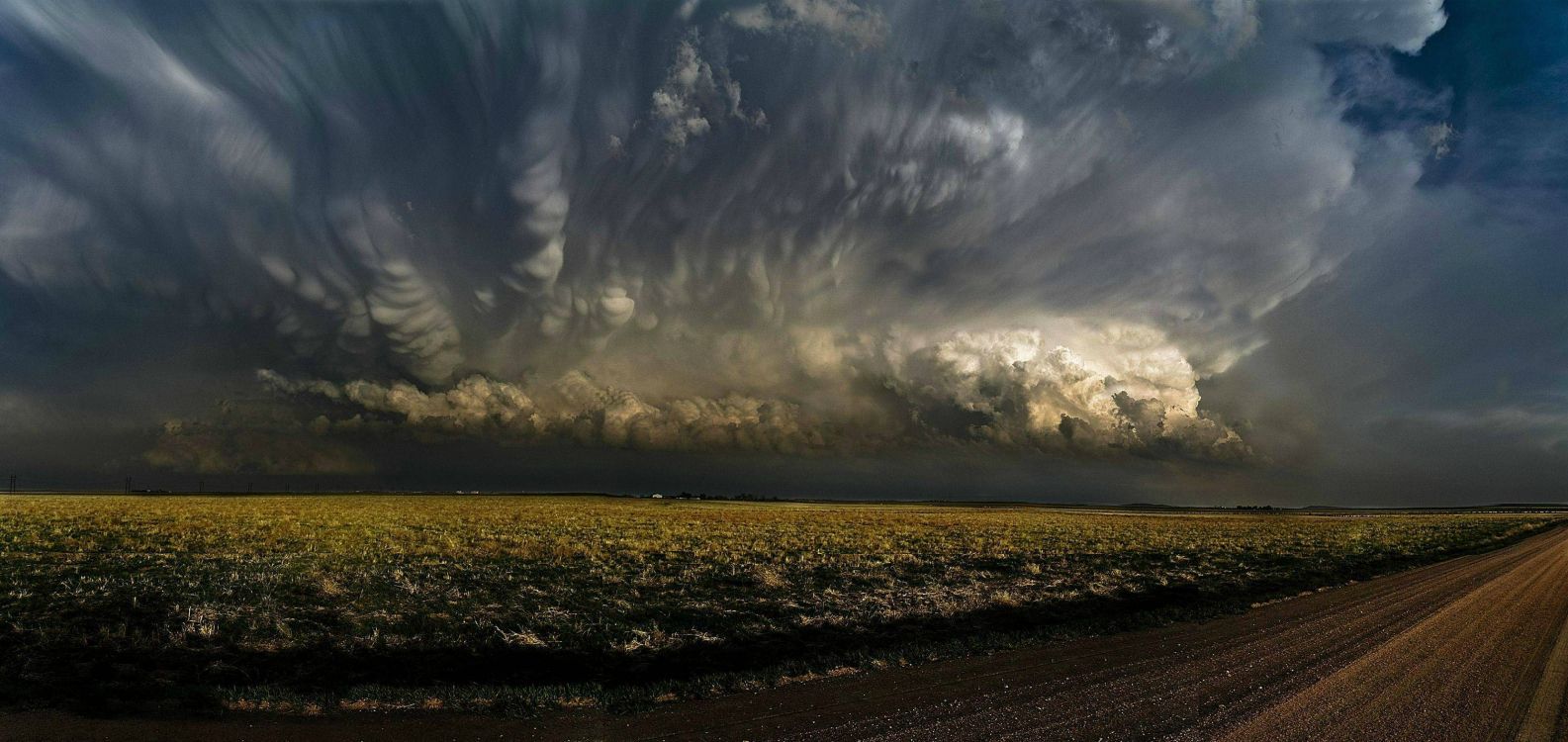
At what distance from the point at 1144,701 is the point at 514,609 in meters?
13.3

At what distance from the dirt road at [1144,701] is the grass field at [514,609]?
0.93 metres

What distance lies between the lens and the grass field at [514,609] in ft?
37.8

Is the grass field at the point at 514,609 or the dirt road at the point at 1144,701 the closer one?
the dirt road at the point at 1144,701

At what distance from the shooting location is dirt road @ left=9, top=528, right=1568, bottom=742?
9156 mm

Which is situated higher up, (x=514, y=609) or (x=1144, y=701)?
(x=514, y=609)

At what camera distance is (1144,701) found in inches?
406

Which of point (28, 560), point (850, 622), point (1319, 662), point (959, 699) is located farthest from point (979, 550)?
point (28, 560)

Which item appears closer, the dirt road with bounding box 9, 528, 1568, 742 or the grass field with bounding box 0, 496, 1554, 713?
the dirt road with bounding box 9, 528, 1568, 742

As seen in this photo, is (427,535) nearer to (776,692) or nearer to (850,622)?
(850,622)

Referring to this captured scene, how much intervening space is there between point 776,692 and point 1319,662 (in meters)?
9.43

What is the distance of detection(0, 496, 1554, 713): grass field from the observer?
11.5 meters

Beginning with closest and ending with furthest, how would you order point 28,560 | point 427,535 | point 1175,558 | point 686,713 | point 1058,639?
1. point 686,713
2. point 1058,639
3. point 28,560
4. point 1175,558
5. point 427,535

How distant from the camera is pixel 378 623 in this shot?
50.5ft

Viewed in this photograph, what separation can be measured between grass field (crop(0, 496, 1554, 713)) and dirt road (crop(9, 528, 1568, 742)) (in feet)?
3.06
